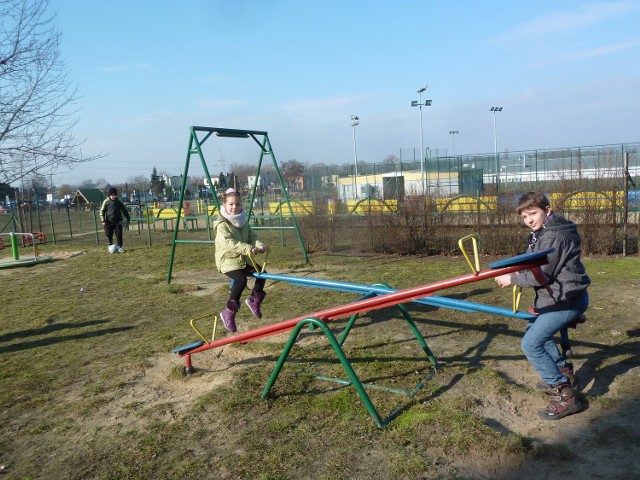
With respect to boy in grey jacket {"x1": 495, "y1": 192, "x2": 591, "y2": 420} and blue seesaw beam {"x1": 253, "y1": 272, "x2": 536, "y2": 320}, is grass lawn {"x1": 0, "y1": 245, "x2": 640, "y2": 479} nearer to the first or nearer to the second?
boy in grey jacket {"x1": 495, "y1": 192, "x2": 591, "y2": 420}

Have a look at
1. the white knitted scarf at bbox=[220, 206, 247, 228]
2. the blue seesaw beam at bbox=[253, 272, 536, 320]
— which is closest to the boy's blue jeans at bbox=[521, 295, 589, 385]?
the blue seesaw beam at bbox=[253, 272, 536, 320]

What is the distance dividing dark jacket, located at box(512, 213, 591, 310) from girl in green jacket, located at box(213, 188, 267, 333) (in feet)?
8.21

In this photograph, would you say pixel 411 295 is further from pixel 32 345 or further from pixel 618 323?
pixel 32 345

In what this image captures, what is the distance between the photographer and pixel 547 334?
10.9 ft

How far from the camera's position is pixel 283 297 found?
727cm

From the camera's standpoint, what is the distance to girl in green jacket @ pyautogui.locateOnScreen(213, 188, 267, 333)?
5137 millimetres

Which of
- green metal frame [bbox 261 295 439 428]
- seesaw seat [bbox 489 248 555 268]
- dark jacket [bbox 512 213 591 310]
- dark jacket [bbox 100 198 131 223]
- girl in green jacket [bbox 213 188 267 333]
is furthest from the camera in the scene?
dark jacket [bbox 100 198 131 223]

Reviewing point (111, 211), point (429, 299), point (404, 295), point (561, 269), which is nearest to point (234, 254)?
point (429, 299)

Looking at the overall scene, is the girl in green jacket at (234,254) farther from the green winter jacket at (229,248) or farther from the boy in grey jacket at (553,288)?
the boy in grey jacket at (553,288)

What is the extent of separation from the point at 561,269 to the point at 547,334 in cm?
40

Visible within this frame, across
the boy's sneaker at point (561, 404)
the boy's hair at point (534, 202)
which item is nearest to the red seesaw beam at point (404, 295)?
the boy's hair at point (534, 202)

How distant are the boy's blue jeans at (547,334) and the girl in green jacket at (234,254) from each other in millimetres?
2489

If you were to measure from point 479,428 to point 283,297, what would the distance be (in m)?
4.29

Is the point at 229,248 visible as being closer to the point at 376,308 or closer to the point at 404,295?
the point at 376,308
